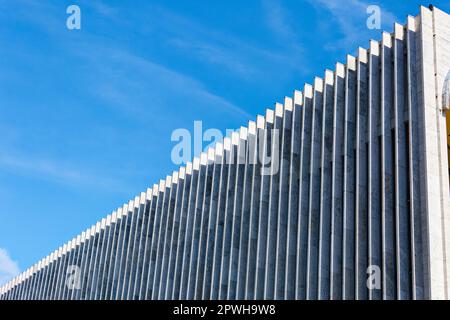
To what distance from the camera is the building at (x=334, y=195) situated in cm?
3084

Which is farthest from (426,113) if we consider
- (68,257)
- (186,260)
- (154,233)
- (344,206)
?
(68,257)

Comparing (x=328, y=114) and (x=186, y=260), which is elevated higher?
(x=328, y=114)

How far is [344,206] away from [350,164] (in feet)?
7.96

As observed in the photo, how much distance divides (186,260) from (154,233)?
7087 mm

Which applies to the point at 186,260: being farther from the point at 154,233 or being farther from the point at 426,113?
the point at 426,113

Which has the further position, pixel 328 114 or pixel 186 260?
pixel 186 260

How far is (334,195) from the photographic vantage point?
3562 centimetres

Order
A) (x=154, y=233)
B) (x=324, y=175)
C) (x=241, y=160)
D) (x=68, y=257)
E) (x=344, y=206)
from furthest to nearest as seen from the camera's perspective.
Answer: (x=68, y=257) → (x=154, y=233) → (x=241, y=160) → (x=324, y=175) → (x=344, y=206)

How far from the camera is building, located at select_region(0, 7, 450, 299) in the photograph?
30844mm

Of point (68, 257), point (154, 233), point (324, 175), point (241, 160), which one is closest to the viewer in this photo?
point (324, 175)

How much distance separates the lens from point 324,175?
37094 millimetres
